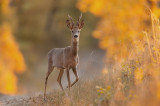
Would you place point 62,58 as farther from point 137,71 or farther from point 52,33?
point 52,33

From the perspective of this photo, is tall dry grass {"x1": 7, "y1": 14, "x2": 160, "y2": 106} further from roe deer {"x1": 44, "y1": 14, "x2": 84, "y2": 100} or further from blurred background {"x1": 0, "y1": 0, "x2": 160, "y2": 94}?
roe deer {"x1": 44, "y1": 14, "x2": 84, "y2": 100}

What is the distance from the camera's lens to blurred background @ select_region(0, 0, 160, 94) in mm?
19188

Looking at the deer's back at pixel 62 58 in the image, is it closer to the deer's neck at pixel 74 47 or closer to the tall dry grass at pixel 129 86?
the deer's neck at pixel 74 47

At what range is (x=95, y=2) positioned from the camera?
22.9 metres

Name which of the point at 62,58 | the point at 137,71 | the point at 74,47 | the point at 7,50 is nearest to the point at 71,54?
the point at 74,47

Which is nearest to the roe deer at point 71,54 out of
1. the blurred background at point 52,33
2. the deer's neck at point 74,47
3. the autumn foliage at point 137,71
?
the deer's neck at point 74,47

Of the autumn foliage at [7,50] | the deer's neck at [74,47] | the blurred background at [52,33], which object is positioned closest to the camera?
the deer's neck at [74,47]

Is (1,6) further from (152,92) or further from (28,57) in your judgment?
(152,92)

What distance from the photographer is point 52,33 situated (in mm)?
39156

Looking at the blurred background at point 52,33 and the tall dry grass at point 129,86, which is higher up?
the blurred background at point 52,33

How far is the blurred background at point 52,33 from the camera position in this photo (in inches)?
755

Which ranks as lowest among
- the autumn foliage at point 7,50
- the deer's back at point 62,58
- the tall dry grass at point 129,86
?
the tall dry grass at point 129,86

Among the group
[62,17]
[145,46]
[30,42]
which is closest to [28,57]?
[30,42]

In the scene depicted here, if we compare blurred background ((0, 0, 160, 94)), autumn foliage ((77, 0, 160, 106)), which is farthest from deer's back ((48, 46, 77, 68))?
autumn foliage ((77, 0, 160, 106))
